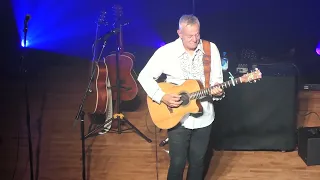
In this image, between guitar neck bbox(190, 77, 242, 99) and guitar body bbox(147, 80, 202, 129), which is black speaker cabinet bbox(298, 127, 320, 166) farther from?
guitar body bbox(147, 80, 202, 129)

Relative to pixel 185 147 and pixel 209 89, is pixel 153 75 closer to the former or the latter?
pixel 209 89

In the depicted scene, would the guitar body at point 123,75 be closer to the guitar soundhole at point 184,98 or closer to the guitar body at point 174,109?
the guitar body at point 174,109

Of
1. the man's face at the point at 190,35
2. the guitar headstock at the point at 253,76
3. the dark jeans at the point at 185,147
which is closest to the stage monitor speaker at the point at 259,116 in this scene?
the dark jeans at the point at 185,147

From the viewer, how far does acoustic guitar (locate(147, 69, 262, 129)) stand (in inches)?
121

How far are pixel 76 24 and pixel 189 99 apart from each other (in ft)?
15.8

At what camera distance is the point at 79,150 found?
481 cm

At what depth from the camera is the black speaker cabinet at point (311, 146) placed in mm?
4188

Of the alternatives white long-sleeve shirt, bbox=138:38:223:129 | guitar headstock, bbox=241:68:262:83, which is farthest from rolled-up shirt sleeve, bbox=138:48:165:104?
guitar headstock, bbox=241:68:262:83

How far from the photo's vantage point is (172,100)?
3168mm

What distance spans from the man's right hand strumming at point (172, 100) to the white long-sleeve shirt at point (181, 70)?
0.14ft

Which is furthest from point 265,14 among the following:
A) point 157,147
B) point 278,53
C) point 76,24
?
point 76,24

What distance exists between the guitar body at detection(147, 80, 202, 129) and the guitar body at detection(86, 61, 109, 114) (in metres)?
1.78

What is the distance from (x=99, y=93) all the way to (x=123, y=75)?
0.51 metres

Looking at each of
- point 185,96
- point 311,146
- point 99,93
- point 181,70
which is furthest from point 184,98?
point 99,93
